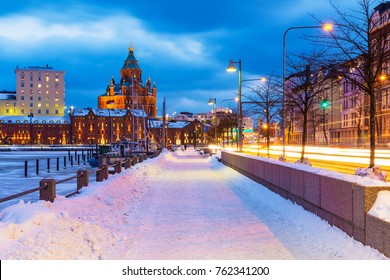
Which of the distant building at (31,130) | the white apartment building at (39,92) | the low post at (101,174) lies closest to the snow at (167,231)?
the low post at (101,174)

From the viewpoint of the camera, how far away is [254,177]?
21906 millimetres

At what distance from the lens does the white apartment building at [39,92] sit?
590 feet

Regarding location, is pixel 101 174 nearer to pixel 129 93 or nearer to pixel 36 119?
pixel 36 119

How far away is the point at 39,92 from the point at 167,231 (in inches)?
7121

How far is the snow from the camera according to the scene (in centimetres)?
805

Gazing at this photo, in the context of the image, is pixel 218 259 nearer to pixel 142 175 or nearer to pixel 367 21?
pixel 367 21

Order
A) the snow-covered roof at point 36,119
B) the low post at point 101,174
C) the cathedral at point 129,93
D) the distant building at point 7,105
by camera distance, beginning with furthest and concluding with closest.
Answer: the cathedral at point 129,93 < the distant building at point 7,105 < the snow-covered roof at point 36,119 < the low post at point 101,174

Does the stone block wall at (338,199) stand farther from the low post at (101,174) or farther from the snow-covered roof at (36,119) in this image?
the snow-covered roof at (36,119)

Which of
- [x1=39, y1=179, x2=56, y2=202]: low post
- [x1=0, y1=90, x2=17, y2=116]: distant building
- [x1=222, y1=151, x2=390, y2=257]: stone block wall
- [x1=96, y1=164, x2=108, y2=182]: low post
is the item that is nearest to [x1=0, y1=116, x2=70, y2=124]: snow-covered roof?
[x1=0, y1=90, x2=17, y2=116]: distant building

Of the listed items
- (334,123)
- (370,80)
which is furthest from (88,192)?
(334,123)

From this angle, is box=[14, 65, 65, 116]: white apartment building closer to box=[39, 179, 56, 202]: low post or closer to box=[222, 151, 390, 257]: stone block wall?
box=[222, 151, 390, 257]: stone block wall

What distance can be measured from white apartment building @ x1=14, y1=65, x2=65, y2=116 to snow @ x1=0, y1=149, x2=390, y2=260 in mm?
175648

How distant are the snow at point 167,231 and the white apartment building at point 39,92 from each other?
175648mm

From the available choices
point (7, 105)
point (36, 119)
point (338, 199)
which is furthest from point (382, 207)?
point (7, 105)
